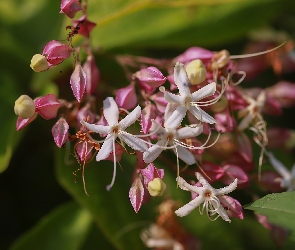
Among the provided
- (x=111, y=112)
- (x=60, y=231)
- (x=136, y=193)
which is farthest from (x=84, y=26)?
(x=60, y=231)

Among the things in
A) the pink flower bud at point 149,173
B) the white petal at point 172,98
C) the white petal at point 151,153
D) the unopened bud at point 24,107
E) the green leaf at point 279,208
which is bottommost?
the green leaf at point 279,208

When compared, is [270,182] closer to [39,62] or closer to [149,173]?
[149,173]

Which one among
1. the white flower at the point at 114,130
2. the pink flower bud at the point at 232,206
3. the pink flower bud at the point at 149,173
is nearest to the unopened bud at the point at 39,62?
the white flower at the point at 114,130

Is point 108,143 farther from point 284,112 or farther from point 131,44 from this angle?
point 284,112

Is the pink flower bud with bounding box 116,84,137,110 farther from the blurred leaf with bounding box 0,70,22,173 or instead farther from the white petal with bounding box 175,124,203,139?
the blurred leaf with bounding box 0,70,22,173

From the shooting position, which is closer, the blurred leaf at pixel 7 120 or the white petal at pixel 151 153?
the white petal at pixel 151 153

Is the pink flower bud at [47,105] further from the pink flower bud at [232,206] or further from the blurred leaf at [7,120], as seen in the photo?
the pink flower bud at [232,206]

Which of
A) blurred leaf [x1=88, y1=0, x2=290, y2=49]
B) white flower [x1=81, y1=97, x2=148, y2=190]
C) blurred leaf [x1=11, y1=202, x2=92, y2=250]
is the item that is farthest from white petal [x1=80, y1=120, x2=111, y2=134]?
blurred leaf [x1=88, y1=0, x2=290, y2=49]
